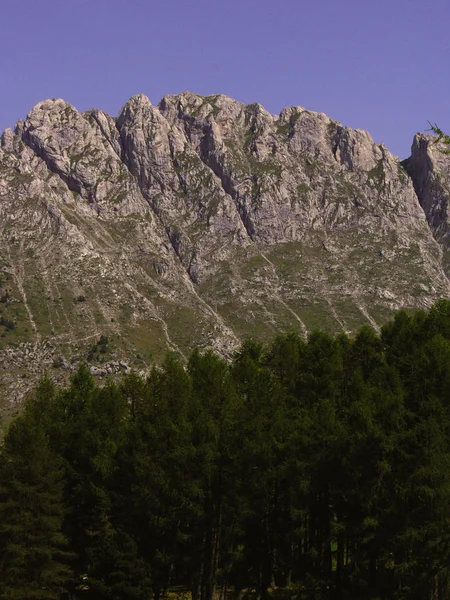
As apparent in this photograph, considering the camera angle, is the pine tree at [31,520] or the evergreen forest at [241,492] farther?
the pine tree at [31,520]

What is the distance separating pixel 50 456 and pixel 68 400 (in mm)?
12510

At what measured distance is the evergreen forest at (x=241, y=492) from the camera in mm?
45219

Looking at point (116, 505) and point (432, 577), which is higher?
point (116, 505)

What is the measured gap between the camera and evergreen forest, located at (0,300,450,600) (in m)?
45.2

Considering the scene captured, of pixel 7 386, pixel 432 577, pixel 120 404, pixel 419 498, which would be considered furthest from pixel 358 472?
pixel 7 386

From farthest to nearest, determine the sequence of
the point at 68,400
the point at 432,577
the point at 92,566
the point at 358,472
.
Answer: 1. the point at 68,400
2. the point at 92,566
3. the point at 358,472
4. the point at 432,577

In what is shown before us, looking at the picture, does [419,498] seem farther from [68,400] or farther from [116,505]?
[68,400]

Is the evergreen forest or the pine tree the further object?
the pine tree

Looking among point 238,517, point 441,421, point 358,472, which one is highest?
point 441,421

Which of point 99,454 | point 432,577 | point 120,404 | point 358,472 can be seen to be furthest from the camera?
point 120,404

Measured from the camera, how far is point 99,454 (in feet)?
184

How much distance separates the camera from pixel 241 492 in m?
50.1

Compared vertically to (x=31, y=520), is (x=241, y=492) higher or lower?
higher

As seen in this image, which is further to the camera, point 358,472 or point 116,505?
point 116,505
